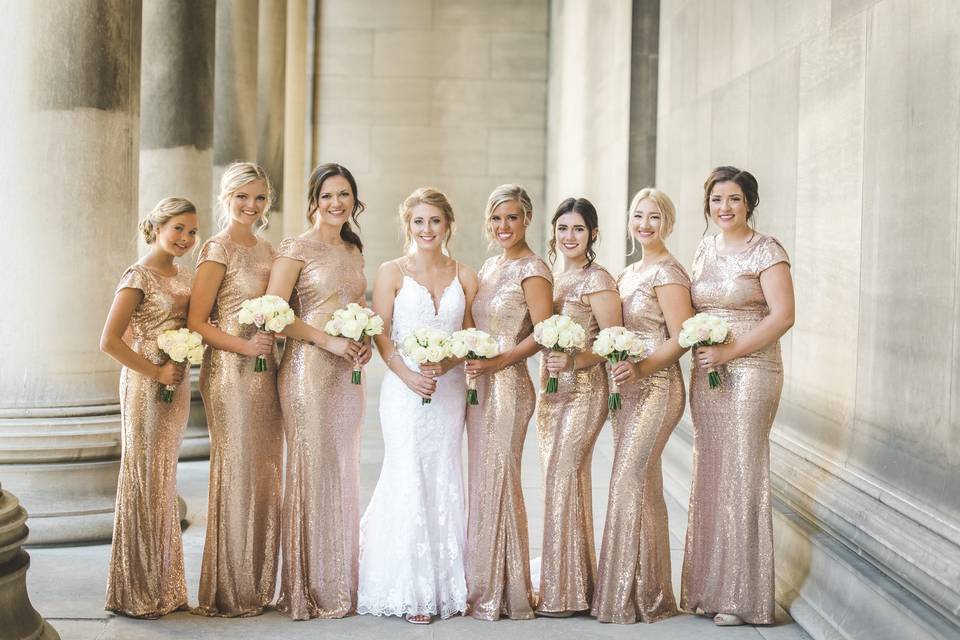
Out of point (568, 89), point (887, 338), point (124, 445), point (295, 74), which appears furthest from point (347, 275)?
point (295, 74)

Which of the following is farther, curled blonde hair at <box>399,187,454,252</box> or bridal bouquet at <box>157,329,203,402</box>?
curled blonde hair at <box>399,187,454,252</box>

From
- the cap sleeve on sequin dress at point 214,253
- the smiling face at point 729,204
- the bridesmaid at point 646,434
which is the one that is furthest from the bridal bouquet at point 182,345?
the smiling face at point 729,204

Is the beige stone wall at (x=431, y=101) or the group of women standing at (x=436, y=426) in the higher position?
the beige stone wall at (x=431, y=101)

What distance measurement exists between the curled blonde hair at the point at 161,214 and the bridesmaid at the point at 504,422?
1655mm

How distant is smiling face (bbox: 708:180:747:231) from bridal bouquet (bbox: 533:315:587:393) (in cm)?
96

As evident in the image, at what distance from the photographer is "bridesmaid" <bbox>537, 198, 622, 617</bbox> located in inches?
245

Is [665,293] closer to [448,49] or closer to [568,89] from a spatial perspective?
[568,89]

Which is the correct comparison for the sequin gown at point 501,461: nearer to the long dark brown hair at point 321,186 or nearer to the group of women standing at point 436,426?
the group of women standing at point 436,426

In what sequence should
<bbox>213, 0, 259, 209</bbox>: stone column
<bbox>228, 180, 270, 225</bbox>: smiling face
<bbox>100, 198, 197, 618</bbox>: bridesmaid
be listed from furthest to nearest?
<bbox>213, 0, 259, 209</bbox>: stone column < <bbox>228, 180, 270, 225</bbox>: smiling face < <bbox>100, 198, 197, 618</bbox>: bridesmaid

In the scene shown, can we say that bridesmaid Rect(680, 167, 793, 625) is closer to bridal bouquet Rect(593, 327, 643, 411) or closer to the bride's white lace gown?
bridal bouquet Rect(593, 327, 643, 411)

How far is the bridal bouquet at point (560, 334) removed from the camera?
233 inches

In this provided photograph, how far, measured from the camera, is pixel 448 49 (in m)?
24.2

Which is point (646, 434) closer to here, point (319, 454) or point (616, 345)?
point (616, 345)

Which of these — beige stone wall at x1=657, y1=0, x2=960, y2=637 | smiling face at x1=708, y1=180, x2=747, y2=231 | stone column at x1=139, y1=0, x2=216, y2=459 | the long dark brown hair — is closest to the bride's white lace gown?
the long dark brown hair
